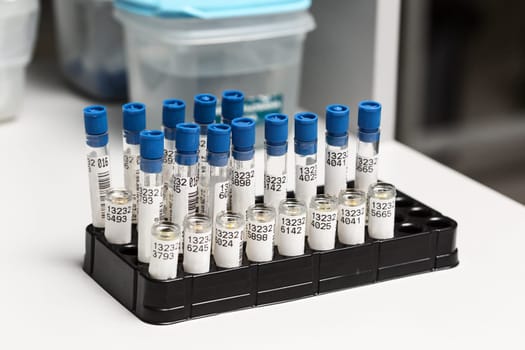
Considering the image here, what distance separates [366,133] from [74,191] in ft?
1.08

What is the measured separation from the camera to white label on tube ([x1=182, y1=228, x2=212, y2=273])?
812 mm

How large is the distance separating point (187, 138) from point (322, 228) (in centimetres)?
13

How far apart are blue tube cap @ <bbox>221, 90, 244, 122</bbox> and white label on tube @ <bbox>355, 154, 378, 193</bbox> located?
12 centimetres

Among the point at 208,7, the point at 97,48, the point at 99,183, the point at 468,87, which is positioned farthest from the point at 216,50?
the point at 468,87

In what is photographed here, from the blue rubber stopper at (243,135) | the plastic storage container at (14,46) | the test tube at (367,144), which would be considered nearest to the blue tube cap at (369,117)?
the test tube at (367,144)

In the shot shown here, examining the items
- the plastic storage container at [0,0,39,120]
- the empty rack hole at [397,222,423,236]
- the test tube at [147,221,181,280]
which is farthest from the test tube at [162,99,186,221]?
the plastic storage container at [0,0,39,120]

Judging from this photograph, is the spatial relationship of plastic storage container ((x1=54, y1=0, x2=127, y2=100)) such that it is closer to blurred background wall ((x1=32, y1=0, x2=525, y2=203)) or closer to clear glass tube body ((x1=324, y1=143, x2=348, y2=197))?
clear glass tube body ((x1=324, y1=143, x2=348, y2=197))

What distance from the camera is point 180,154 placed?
841 millimetres

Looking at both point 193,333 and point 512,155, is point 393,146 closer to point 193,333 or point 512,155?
point 193,333

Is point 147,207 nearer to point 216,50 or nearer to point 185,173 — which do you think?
point 185,173

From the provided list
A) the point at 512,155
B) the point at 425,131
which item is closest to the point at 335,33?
the point at 425,131

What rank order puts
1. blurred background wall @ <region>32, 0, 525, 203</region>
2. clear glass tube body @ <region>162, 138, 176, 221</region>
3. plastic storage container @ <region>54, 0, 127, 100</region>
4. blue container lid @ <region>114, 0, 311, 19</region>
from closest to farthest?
1. clear glass tube body @ <region>162, 138, 176, 221</region>
2. blue container lid @ <region>114, 0, 311, 19</region>
3. plastic storage container @ <region>54, 0, 127, 100</region>
4. blurred background wall @ <region>32, 0, 525, 203</region>

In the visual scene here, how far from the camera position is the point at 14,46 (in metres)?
1.22

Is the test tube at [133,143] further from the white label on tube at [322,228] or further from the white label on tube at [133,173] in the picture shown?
the white label on tube at [322,228]
